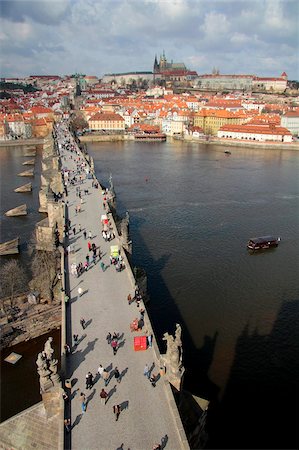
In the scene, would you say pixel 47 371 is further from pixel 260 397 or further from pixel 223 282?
pixel 223 282

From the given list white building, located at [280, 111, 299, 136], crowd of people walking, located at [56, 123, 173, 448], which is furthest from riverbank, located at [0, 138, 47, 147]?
white building, located at [280, 111, 299, 136]

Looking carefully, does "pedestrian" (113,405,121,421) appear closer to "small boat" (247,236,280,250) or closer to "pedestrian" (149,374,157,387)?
"pedestrian" (149,374,157,387)

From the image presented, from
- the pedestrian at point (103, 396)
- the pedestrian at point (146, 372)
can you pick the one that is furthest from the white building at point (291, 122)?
the pedestrian at point (103, 396)

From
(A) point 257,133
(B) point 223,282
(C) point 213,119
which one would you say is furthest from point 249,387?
(C) point 213,119

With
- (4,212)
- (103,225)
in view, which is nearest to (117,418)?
(103,225)

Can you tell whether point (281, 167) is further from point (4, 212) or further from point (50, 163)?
point (4, 212)

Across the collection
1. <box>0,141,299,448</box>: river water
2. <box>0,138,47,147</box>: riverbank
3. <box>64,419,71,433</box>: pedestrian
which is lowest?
<box>0,141,299,448</box>: river water

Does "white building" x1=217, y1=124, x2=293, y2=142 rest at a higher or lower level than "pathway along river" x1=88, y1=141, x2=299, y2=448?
higher
